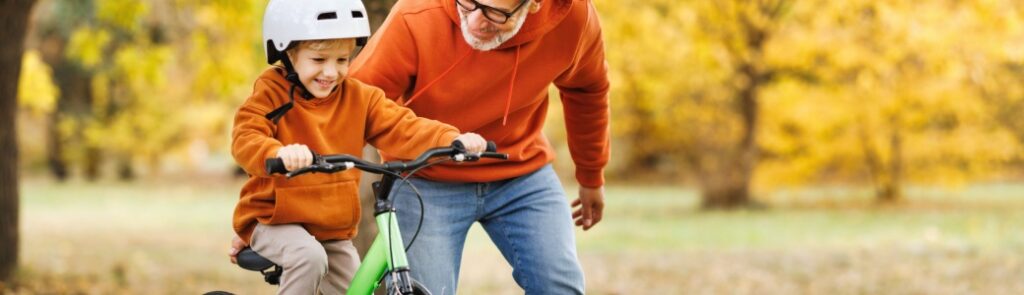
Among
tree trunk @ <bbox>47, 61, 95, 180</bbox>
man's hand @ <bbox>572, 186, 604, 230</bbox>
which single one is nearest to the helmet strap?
man's hand @ <bbox>572, 186, 604, 230</bbox>

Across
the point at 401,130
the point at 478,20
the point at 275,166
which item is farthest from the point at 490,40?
the point at 275,166

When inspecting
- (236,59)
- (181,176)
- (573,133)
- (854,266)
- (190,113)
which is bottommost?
(181,176)

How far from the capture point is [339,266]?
3422 mm

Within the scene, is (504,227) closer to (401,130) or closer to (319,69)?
(401,130)

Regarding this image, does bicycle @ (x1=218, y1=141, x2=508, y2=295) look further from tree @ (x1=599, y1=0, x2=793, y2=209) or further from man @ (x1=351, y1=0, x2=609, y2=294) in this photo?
tree @ (x1=599, y1=0, x2=793, y2=209)

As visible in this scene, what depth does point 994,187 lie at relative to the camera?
99.8 ft

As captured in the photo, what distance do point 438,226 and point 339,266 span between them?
422 mm

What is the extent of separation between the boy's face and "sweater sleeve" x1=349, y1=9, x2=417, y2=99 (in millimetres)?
307

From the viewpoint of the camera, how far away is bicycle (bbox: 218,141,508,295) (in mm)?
2754

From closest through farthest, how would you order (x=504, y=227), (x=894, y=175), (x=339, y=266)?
1. (x=339, y=266)
2. (x=504, y=227)
3. (x=894, y=175)

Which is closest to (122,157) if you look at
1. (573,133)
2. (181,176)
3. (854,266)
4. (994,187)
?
(181,176)

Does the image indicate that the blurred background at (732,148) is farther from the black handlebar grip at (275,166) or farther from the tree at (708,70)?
the black handlebar grip at (275,166)

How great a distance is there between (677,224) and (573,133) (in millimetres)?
15526

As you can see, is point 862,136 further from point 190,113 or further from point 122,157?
point 122,157
